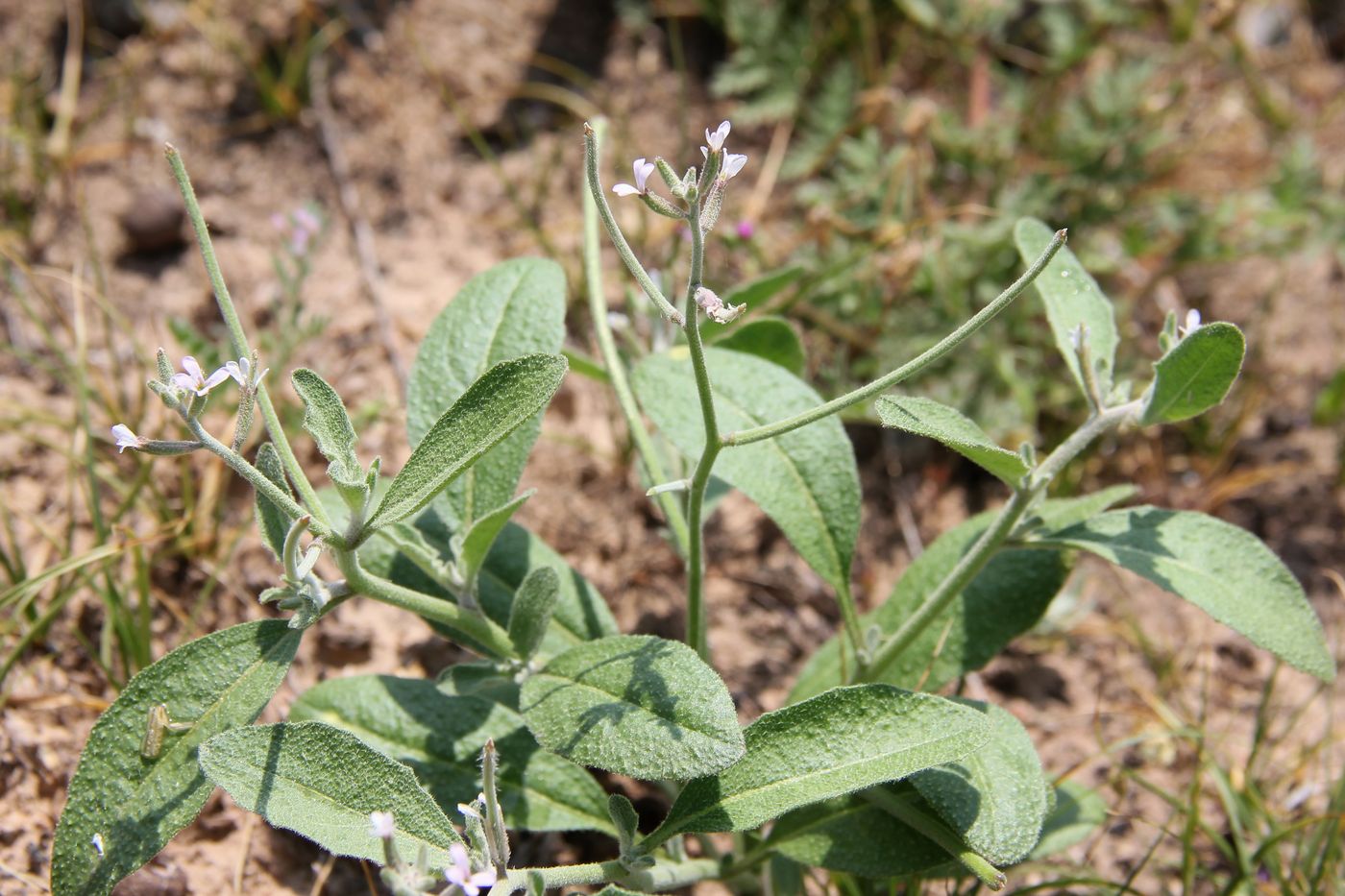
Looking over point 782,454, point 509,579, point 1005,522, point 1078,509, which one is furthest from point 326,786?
point 1078,509

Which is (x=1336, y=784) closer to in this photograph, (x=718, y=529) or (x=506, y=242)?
(x=718, y=529)

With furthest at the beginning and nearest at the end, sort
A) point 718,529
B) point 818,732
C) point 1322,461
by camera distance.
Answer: point 1322,461 → point 718,529 → point 818,732

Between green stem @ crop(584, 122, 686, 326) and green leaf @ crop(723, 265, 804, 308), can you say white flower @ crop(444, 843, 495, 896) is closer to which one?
green stem @ crop(584, 122, 686, 326)

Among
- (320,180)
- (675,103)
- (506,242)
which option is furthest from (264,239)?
(675,103)

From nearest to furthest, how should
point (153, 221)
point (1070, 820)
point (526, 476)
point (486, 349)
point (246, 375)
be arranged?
point (246, 375), point (486, 349), point (1070, 820), point (526, 476), point (153, 221)

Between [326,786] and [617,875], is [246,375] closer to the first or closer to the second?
[326,786]

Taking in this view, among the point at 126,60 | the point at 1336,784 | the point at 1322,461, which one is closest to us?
the point at 1336,784

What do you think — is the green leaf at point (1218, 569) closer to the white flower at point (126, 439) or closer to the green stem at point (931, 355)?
the green stem at point (931, 355)
